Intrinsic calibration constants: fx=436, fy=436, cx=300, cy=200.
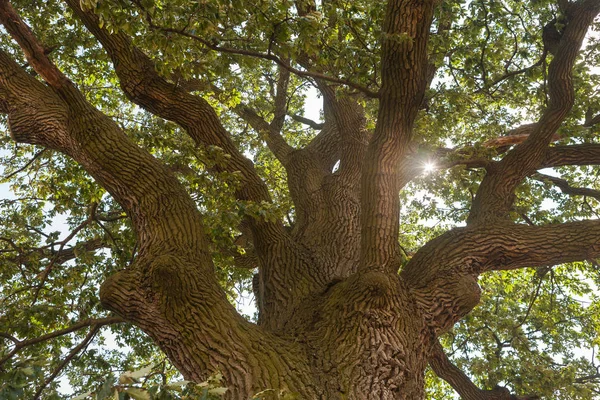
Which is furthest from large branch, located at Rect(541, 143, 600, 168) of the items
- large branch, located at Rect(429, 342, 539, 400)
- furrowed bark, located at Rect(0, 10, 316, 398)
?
furrowed bark, located at Rect(0, 10, 316, 398)

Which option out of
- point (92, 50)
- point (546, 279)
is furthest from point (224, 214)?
point (546, 279)

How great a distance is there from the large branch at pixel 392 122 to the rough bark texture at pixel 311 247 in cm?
A: 1

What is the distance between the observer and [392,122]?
14.2 ft

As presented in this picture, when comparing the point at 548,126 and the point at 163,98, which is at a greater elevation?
the point at 548,126

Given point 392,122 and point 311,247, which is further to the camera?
point 311,247

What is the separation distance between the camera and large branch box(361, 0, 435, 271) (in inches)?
157

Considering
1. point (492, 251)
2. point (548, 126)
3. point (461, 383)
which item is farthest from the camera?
point (461, 383)

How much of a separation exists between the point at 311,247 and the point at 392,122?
1848 mm

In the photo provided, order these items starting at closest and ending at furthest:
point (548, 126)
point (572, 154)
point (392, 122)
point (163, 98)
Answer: point (392, 122) < point (163, 98) < point (548, 126) < point (572, 154)

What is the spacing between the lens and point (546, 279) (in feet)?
28.6

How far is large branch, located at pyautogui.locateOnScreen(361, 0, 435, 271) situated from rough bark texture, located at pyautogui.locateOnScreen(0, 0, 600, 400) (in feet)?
0.04

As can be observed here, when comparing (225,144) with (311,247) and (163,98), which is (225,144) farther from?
(311,247)

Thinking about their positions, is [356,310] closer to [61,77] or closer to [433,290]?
[433,290]

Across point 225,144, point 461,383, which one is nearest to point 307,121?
point 225,144
